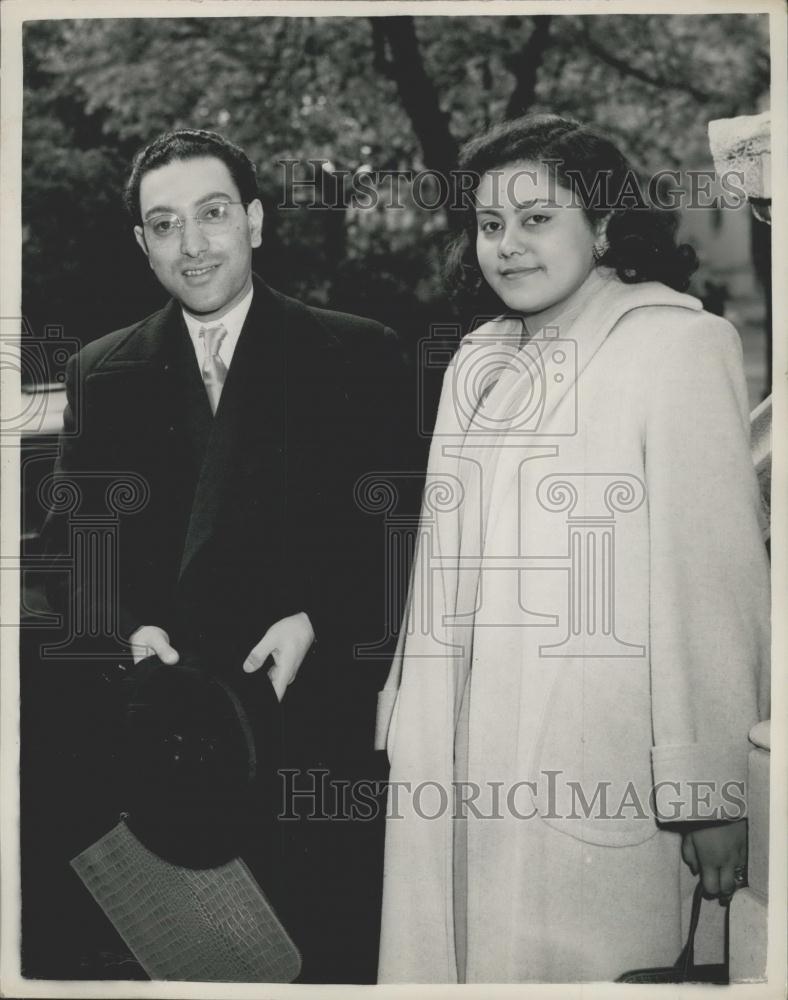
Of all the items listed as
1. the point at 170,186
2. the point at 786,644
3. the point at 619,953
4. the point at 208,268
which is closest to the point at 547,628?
the point at 786,644

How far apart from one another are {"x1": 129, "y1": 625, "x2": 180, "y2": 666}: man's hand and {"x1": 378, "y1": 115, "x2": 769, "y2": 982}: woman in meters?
0.65

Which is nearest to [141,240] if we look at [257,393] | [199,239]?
[199,239]

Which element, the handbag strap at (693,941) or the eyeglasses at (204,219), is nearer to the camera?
the handbag strap at (693,941)

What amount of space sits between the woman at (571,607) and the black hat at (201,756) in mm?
401

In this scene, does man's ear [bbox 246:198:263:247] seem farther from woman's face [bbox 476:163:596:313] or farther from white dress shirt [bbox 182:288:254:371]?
woman's face [bbox 476:163:596:313]

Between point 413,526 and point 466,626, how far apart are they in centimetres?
33

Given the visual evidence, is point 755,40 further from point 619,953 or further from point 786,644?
point 619,953

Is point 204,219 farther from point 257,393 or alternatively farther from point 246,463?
point 246,463

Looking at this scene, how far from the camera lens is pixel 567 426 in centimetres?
328

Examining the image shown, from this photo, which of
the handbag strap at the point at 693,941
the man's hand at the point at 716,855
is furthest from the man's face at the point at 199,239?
the handbag strap at the point at 693,941

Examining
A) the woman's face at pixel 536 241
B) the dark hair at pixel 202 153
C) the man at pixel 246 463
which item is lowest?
the man at pixel 246 463

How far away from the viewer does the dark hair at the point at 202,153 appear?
3475 millimetres

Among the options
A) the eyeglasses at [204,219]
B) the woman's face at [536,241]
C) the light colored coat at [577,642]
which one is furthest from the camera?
the eyeglasses at [204,219]

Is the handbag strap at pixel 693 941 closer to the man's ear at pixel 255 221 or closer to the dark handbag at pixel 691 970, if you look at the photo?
the dark handbag at pixel 691 970
